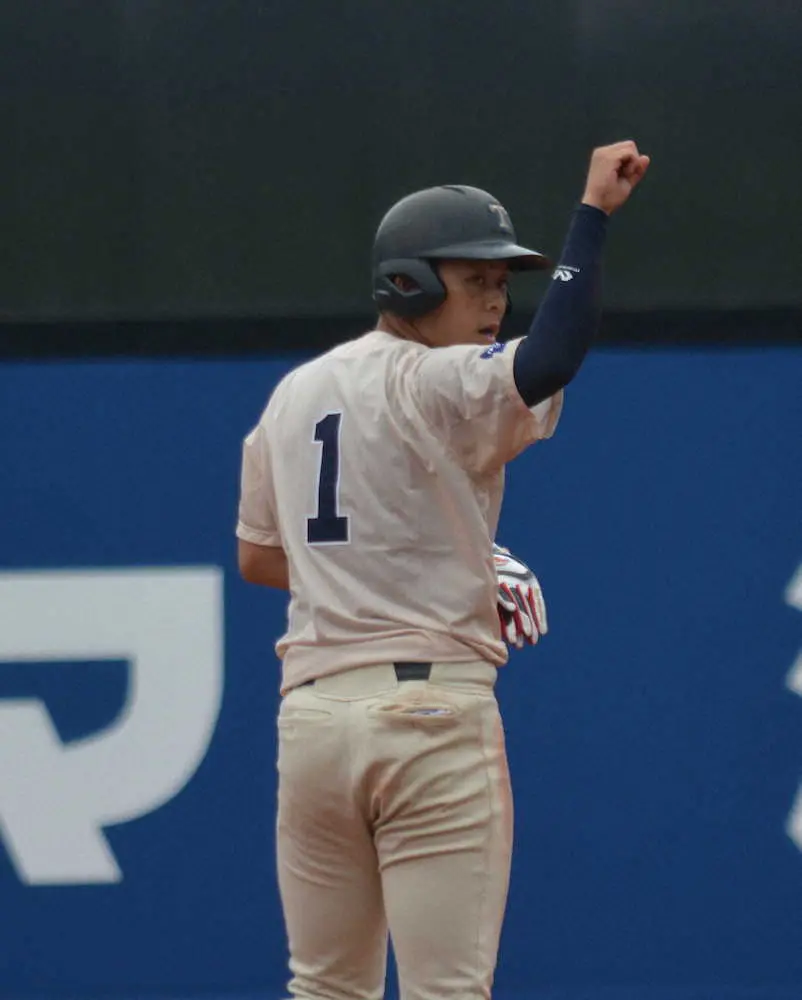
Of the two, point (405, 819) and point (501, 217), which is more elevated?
point (501, 217)

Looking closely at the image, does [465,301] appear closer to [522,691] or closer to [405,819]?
[405,819]

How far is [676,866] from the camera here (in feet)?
12.7

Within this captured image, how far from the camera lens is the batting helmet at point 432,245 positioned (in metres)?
2.73

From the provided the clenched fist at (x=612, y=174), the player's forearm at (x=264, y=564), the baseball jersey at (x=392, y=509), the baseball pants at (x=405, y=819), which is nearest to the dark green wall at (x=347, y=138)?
the player's forearm at (x=264, y=564)

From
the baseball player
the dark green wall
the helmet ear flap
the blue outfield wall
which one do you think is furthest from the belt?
the dark green wall

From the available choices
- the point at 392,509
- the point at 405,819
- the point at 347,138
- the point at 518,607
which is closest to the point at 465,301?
the point at 392,509

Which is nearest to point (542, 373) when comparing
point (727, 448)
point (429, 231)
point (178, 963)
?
point (429, 231)

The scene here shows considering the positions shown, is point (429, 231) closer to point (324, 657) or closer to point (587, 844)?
point (324, 657)

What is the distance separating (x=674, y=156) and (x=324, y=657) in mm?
1602

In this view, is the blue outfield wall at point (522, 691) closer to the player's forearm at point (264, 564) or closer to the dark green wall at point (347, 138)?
the dark green wall at point (347, 138)

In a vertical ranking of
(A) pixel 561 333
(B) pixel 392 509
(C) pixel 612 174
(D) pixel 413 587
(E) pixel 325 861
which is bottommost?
(E) pixel 325 861

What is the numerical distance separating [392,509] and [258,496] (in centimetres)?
36

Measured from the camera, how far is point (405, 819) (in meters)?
2.63

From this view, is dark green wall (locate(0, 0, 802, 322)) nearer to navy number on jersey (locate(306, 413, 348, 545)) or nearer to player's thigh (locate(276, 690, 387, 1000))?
navy number on jersey (locate(306, 413, 348, 545))
